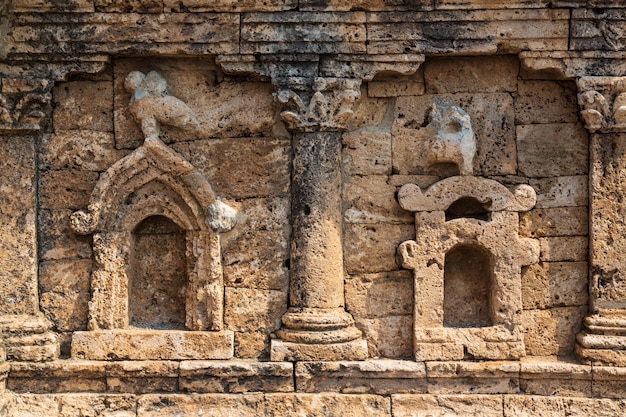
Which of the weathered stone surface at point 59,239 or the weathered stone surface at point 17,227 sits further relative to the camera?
the weathered stone surface at point 59,239

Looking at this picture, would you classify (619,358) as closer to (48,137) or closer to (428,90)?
(428,90)

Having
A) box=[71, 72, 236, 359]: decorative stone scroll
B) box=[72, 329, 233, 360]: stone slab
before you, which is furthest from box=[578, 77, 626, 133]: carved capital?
box=[72, 329, 233, 360]: stone slab

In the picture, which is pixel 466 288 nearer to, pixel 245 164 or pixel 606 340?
pixel 606 340

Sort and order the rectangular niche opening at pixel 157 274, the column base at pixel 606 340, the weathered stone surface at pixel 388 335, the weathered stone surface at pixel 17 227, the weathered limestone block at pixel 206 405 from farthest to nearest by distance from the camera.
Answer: the rectangular niche opening at pixel 157 274, the weathered stone surface at pixel 388 335, the weathered stone surface at pixel 17 227, the weathered limestone block at pixel 206 405, the column base at pixel 606 340

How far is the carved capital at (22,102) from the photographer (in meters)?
6.47

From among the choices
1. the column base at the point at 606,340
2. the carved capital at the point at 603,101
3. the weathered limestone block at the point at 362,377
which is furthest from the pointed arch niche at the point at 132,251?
the carved capital at the point at 603,101

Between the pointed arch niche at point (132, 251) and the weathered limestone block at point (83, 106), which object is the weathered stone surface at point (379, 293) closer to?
the pointed arch niche at point (132, 251)

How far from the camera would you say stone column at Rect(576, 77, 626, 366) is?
21.1 ft

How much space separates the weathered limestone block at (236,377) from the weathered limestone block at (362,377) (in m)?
0.14

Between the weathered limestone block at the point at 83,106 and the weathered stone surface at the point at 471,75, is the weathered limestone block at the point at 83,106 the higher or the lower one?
the lower one

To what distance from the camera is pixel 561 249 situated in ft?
21.8

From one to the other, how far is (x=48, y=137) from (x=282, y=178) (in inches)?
82.7

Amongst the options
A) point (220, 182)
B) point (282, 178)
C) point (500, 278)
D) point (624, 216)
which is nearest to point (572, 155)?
point (624, 216)

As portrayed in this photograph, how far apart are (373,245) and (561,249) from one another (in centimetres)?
165
